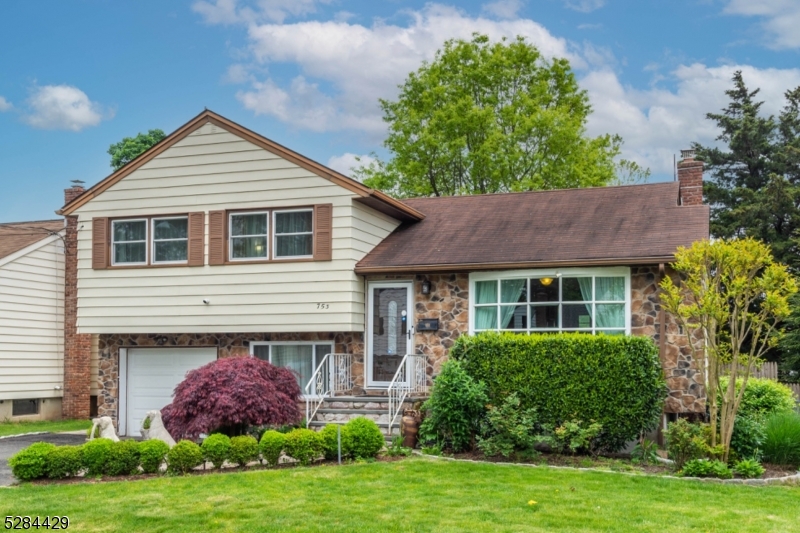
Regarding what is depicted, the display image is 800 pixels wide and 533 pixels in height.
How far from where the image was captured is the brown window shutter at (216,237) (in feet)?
51.6

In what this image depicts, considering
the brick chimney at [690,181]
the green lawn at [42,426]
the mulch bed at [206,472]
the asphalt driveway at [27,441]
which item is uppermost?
the brick chimney at [690,181]

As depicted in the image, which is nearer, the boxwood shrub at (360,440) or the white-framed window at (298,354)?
the boxwood shrub at (360,440)

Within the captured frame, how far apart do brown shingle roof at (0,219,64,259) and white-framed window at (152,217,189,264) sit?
464cm

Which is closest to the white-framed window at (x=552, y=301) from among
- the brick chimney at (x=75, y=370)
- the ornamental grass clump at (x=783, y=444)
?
the ornamental grass clump at (x=783, y=444)

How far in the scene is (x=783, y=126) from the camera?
31781 mm

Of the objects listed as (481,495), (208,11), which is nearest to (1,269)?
(208,11)

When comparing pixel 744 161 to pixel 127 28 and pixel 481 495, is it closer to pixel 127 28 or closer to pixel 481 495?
pixel 127 28

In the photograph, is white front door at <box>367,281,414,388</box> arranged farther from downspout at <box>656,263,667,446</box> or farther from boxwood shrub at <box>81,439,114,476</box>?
boxwood shrub at <box>81,439,114,476</box>

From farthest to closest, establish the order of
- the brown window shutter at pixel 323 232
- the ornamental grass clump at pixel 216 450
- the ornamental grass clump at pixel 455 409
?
the brown window shutter at pixel 323 232, the ornamental grass clump at pixel 455 409, the ornamental grass clump at pixel 216 450

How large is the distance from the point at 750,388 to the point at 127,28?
14.7 metres

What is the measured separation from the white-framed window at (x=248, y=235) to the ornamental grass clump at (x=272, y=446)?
5068 millimetres

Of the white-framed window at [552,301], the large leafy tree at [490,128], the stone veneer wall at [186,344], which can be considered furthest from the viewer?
the large leafy tree at [490,128]

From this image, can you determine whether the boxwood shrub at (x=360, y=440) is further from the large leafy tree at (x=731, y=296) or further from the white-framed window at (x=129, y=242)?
the white-framed window at (x=129, y=242)

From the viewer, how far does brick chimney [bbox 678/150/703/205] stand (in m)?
16.2
